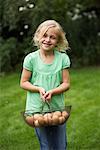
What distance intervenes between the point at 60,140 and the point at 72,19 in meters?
6.90

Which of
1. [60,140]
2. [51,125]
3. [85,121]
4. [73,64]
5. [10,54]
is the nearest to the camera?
[51,125]

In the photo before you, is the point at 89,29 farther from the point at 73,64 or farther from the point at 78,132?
the point at 78,132

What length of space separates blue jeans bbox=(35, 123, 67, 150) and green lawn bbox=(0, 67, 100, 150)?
1.23m

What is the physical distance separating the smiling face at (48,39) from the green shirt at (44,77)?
3.7 inches

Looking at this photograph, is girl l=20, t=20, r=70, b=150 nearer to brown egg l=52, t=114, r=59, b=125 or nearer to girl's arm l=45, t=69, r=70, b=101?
girl's arm l=45, t=69, r=70, b=101

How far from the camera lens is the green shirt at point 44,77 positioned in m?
3.52

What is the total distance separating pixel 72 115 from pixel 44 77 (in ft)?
9.07

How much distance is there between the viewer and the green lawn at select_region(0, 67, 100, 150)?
16.8ft

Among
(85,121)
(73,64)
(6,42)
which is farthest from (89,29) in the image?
(85,121)

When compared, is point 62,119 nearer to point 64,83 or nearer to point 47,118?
point 47,118

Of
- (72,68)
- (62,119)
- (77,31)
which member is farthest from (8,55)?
(62,119)

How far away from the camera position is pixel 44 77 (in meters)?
3.52

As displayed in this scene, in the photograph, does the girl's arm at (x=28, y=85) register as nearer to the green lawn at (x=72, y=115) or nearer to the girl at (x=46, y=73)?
the girl at (x=46, y=73)

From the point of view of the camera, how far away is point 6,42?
9.38 m
